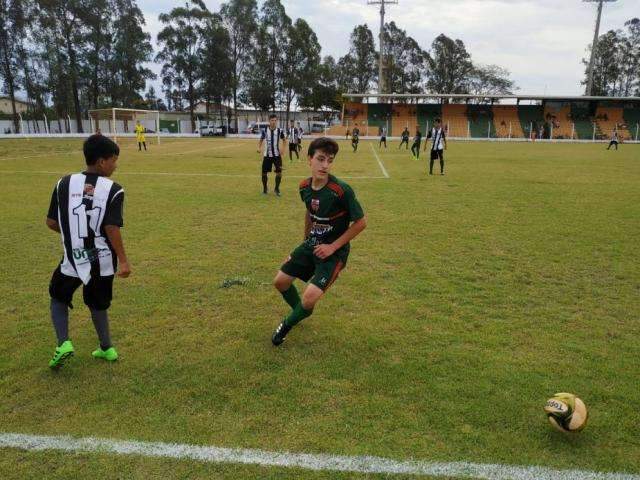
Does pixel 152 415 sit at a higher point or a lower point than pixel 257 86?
lower

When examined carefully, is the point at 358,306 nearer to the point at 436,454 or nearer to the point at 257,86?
the point at 436,454

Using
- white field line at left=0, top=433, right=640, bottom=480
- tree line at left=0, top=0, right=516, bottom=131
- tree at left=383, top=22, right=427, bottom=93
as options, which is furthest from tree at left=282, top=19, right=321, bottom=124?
white field line at left=0, top=433, right=640, bottom=480

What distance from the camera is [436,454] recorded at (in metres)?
2.70

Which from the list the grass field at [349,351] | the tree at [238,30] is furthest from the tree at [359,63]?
the grass field at [349,351]

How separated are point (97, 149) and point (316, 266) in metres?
1.86

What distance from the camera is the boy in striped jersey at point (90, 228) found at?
10.7ft

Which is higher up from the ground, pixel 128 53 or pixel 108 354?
pixel 128 53

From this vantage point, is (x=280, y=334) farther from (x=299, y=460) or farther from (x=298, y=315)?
(x=299, y=460)

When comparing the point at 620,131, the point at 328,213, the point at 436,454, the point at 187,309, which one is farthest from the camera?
the point at 620,131

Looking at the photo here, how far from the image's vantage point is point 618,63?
75.3 meters

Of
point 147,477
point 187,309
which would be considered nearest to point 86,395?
point 147,477

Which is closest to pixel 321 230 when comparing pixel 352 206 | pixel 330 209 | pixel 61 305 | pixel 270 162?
pixel 330 209

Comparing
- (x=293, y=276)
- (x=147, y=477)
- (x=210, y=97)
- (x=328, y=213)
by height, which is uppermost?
(x=210, y=97)

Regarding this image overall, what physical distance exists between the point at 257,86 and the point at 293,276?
6705 cm
